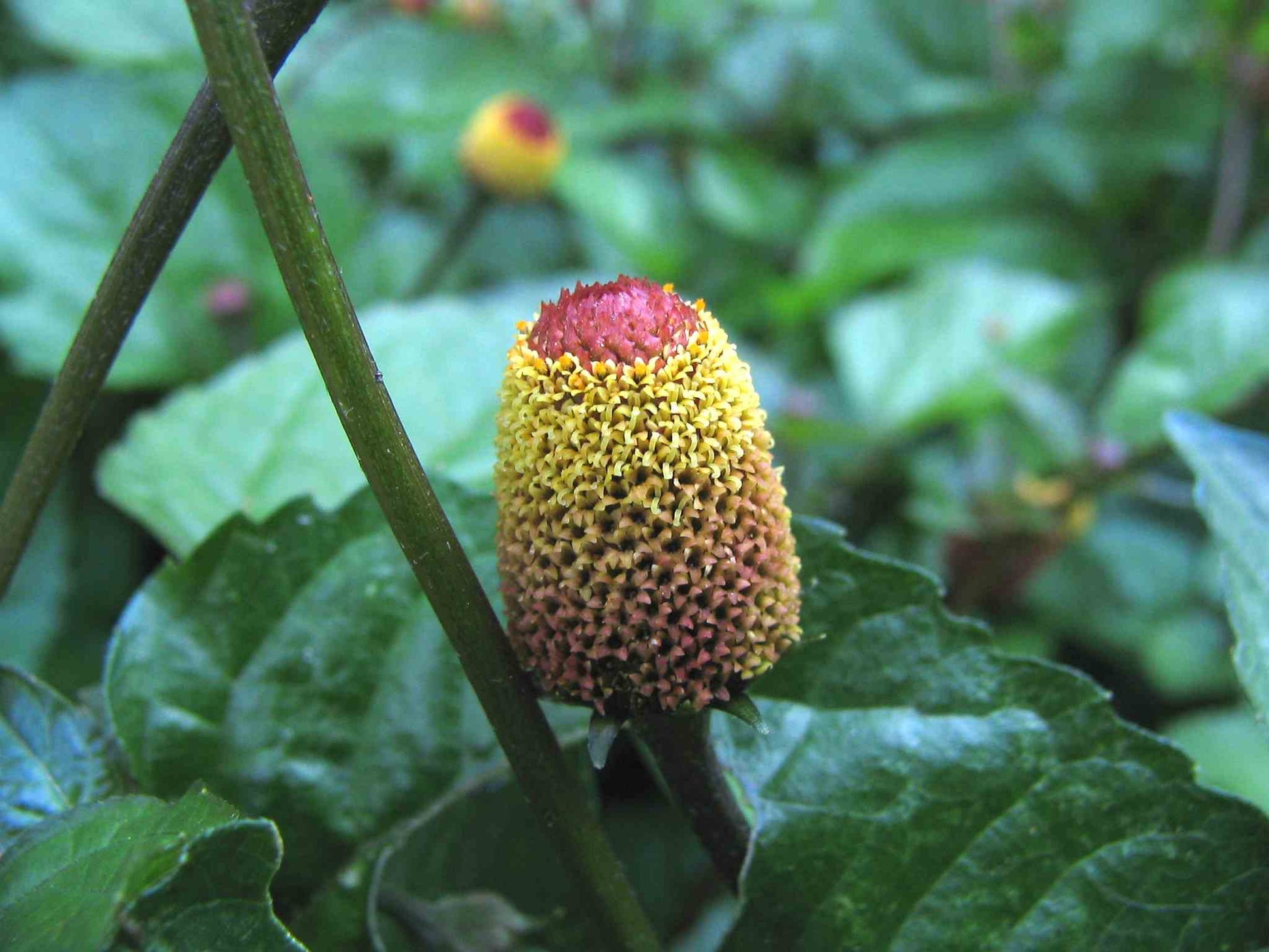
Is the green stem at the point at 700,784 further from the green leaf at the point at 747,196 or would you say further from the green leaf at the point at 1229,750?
the green leaf at the point at 747,196

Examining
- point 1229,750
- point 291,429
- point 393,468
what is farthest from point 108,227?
point 1229,750

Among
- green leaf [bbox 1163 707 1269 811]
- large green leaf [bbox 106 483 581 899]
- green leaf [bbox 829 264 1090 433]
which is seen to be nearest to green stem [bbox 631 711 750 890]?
large green leaf [bbox 106 483 581 899]

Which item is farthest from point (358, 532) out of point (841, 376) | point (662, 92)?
point (662, 92)

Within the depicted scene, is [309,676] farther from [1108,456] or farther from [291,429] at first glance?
[1108,456]

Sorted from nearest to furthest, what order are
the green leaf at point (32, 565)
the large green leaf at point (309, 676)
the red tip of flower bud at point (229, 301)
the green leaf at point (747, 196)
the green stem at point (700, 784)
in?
the green stem at point (700, 784)
the large green leaf at point (309, 676)
the green leaf at point (32, 565)
the red tip of flower bud at point (229, 301)
the green leaf at point (747, 196)

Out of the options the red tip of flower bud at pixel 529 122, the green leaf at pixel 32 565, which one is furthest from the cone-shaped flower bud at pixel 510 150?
the green leaf at pixel 32 565

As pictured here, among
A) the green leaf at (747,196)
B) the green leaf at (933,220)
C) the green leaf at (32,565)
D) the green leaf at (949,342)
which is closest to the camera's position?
the green leaf at (32,565)
